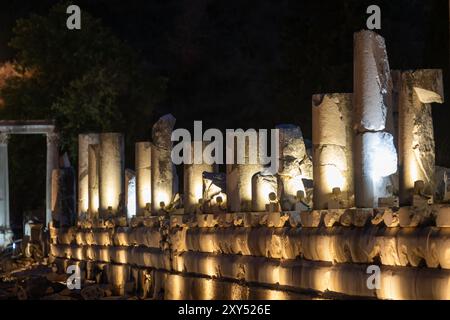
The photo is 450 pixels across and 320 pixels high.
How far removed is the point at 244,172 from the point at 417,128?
20.7 feet

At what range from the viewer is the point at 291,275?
659 inches

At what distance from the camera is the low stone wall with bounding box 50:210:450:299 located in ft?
42.1

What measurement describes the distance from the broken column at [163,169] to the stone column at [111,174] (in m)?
4.83

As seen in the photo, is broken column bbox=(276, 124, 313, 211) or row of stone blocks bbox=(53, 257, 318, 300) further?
broken column bbox=(276, 124, 313, 211)

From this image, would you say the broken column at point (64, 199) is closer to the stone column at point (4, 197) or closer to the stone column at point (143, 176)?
the stone column at point (4, 197)

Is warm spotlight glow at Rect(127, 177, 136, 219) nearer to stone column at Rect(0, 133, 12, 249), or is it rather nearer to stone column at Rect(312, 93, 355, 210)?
stone column at Rect(312, 93, 355, 210)

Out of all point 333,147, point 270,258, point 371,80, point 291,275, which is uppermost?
point 371,80

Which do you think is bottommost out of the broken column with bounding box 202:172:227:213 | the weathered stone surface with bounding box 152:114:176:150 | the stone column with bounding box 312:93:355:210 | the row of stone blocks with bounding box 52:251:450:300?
the row of stone blocks with bounding box 52:251:450:300

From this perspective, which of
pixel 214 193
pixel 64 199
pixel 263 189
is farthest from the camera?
pixel 64 199

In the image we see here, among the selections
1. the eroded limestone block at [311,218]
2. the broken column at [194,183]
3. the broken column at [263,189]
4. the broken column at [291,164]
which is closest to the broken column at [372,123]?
the eroded limestone block at [311,218]

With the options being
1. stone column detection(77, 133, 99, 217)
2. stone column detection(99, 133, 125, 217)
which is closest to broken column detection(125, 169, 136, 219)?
stone column detection(99, 133, 125, 217)

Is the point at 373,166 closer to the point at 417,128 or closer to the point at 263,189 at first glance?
the point at 417,128

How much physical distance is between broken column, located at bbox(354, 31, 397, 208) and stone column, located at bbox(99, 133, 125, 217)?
1574cm

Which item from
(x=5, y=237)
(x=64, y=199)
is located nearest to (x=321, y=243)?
(x=64, y=199)
